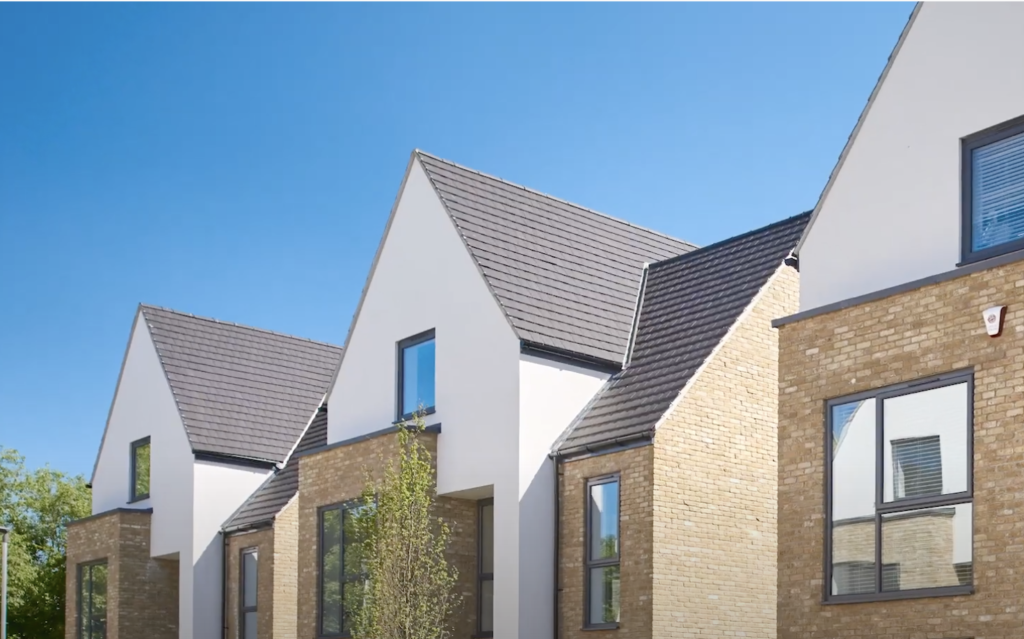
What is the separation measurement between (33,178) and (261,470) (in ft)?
60.5

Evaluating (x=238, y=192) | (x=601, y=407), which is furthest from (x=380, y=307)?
(x=238, y=192)

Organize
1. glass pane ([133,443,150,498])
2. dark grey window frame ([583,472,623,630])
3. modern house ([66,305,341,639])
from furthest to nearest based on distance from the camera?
glass pane ([133,443,150,498])
modern house ([66,305,341,639])
dark grey window frame ([583,472,623,630])

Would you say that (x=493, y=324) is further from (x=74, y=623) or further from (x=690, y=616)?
(x=74, y=623)

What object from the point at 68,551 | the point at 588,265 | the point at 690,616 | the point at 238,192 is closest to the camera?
the point at 690,616

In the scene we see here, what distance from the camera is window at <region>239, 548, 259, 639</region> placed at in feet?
83.0

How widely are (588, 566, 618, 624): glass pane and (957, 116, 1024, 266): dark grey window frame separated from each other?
664cm

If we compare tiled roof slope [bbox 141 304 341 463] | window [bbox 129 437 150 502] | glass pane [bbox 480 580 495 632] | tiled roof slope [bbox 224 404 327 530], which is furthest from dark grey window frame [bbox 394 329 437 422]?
window [bbox 129 437 150 502]

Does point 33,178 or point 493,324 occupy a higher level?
point 33,178

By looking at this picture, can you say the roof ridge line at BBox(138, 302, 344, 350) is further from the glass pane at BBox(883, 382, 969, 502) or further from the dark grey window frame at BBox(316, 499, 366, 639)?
the glass pane at BBox(883, 382, 969, 502)

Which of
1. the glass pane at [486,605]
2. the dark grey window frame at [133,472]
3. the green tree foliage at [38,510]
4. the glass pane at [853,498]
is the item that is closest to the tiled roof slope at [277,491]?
the dark grey window frame at [133,472]

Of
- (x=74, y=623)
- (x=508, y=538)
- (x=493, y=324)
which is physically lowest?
(x=74, y=623)

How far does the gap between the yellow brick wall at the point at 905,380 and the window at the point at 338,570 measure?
27.3 ft

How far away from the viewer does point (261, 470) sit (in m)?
27.3

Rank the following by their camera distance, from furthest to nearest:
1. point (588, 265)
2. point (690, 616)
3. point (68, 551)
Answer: point (68, 551) → point (588, 265) → point (690, 616)
